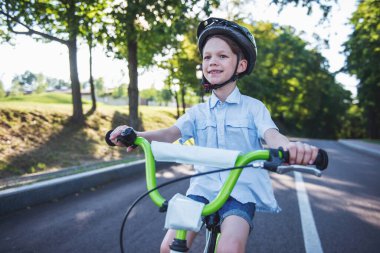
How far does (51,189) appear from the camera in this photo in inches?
213

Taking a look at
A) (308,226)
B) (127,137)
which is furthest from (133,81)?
(127,137)

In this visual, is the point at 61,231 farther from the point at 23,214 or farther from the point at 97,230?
the point at 23,214

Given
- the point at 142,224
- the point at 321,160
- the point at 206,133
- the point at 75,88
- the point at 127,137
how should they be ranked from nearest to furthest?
the point at 321,160
the point at 127,137
the point at 206,133
the point at 142,224
the point at 75,88

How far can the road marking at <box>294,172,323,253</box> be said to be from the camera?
3.64 metres

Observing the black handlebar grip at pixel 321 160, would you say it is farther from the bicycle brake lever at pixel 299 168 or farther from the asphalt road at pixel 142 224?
the asphalt road at pixel 142 224

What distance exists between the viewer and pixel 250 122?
228 cm

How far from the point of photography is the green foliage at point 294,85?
26359 millimetres

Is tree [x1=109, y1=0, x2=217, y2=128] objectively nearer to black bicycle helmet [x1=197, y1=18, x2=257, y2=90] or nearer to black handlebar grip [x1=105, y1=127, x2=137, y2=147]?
black bicycle helmet [x1=197, y1=18, x2=257, y2=90]

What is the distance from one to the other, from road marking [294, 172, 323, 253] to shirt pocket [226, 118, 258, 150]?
2001mm

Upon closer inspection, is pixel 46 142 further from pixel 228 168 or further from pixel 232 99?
pixel 228 168

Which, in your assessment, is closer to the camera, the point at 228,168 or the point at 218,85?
the point at 228,168

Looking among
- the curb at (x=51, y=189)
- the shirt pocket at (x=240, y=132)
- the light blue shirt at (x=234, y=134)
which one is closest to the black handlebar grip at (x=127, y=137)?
the light blue shirt at (x=234, y=134)

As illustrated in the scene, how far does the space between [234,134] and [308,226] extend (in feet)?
9.24

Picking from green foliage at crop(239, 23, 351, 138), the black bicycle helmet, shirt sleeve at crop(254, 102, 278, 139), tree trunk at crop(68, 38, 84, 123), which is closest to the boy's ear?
the black bicycle helmet
